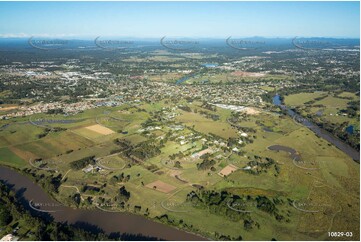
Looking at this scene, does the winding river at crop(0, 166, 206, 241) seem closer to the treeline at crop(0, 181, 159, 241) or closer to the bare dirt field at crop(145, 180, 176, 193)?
the treeline at crop(0, 181, 159, 241)

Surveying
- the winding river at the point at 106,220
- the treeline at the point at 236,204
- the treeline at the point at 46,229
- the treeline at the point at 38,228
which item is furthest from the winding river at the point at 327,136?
the treeline at the point at 38,228

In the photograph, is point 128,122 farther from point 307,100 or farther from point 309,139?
point 307,100

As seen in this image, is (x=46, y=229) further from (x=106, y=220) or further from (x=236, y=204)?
(x=236, y=204)

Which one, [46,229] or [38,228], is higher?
[38,228]

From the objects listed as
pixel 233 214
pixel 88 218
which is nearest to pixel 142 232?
pixel 88 218

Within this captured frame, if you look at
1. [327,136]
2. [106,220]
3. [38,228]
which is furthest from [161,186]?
[327,136]

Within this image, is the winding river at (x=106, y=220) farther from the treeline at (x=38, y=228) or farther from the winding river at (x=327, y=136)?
the winding river at (x=327, y=136)

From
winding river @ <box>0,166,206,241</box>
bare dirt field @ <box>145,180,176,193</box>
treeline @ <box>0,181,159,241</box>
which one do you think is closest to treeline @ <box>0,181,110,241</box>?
treeline @ <box>0,181,159,241</box>
